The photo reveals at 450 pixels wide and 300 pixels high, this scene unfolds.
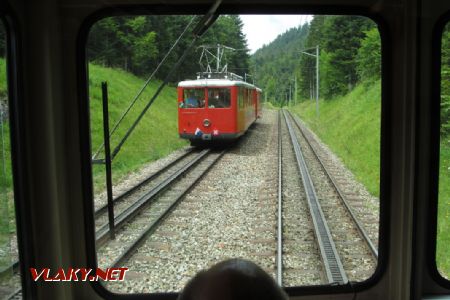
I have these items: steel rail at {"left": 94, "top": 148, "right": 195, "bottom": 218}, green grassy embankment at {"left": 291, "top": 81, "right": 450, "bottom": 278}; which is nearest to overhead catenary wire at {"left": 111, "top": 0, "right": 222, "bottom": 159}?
steel rail at {"left": 94, "top": 148, "right": 195, "bottom": 218}

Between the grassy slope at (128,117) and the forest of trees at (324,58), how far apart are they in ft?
2.47

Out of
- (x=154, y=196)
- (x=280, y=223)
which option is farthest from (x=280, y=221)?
(x=154, y=196)

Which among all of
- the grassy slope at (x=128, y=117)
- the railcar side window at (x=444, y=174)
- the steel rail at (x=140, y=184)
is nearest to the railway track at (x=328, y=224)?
the railcar side window at (x=444, y=174)

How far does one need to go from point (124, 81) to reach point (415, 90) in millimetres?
1665

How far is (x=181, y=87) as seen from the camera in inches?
119

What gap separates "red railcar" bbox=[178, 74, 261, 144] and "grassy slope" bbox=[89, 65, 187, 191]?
0.62 ft

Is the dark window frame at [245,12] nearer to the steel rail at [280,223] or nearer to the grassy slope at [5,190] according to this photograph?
the grassy slope at [5,190]

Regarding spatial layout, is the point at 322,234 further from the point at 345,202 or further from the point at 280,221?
the point at 345,202

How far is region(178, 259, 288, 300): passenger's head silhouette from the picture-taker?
1.03 m

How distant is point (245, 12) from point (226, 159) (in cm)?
378

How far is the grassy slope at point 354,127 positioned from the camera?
2.69 meters

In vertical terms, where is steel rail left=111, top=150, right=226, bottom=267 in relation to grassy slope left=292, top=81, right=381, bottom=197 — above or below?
below

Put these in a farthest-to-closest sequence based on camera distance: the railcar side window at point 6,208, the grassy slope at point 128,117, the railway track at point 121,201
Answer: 1. the grassy slope at point 128,117
2. the railway track at point 121,201
3. the railcar side window at point 6,208

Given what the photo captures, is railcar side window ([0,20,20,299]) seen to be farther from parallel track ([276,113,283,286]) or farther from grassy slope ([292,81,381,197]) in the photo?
grassy slope ([292,81,381,197])
